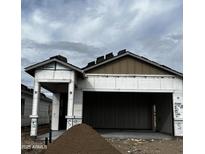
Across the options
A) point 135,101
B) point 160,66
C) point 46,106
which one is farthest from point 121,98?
point 46,106

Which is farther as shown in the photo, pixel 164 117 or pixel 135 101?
pixel 135 101

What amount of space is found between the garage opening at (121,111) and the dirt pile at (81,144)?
13.2 metres

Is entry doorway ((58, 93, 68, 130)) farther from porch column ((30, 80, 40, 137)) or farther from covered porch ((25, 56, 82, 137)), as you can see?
porch column ((30, 80, 40, 137))

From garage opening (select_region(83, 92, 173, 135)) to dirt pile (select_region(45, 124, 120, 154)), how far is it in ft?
43.2

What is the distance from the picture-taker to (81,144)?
5.89 metres

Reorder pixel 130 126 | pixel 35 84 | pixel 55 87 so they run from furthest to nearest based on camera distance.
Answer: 1. pixel 130 126
2. pixel 55 87
3. pixel 35 84

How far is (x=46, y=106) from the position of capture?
1226 inches

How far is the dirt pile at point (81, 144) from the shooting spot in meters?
5.78

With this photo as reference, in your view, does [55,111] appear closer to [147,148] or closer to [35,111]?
[35,111]

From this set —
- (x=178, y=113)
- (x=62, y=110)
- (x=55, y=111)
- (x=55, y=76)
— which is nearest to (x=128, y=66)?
(x=178, y=113)

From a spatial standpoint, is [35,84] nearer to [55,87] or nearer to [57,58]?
[57,58]

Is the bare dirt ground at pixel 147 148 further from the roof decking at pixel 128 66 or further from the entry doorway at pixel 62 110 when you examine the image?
the entry doorway at pixel 62 110

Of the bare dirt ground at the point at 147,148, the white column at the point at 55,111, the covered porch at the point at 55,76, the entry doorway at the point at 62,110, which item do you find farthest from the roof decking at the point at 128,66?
the entry doorway at the point at 62,110
